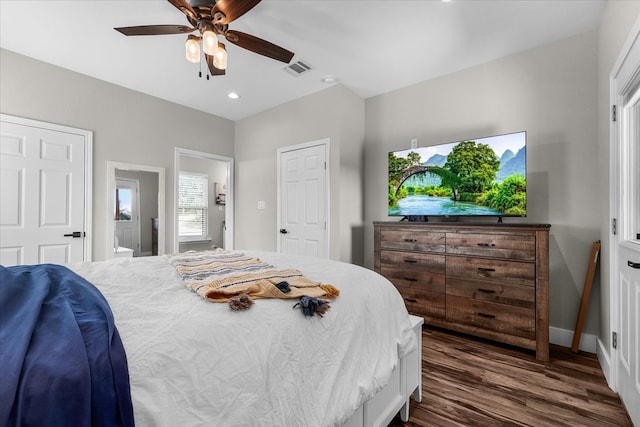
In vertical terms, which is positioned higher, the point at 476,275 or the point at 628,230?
the point at 628,230

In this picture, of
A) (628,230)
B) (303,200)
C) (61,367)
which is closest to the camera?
(61,367)

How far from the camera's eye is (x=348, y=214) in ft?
12.1

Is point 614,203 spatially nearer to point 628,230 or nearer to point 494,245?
point 628,230

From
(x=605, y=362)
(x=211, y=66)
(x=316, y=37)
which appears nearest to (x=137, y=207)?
(x=211, y=66)

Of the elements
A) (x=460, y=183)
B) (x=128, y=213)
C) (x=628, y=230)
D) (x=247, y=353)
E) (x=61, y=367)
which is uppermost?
(x=460, y=183)

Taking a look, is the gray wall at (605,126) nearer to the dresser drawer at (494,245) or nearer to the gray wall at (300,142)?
the dresser drawer at (494,245)

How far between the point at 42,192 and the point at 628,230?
4950mm

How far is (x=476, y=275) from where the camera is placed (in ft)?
8.45

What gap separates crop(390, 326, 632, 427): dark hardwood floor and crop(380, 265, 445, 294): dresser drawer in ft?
1.70

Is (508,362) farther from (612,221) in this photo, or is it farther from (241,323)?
(241,323)

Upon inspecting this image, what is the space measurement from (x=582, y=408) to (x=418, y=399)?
3.17 ft

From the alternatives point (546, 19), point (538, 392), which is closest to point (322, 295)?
point (538, 392)

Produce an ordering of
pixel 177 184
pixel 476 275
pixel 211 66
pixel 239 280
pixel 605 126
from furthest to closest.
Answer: pixel 177 184 → pixel 476 275 → pixel 211 66 → pixel 605 126 → pixel 239 280

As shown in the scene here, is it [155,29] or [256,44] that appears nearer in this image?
[155,29]
